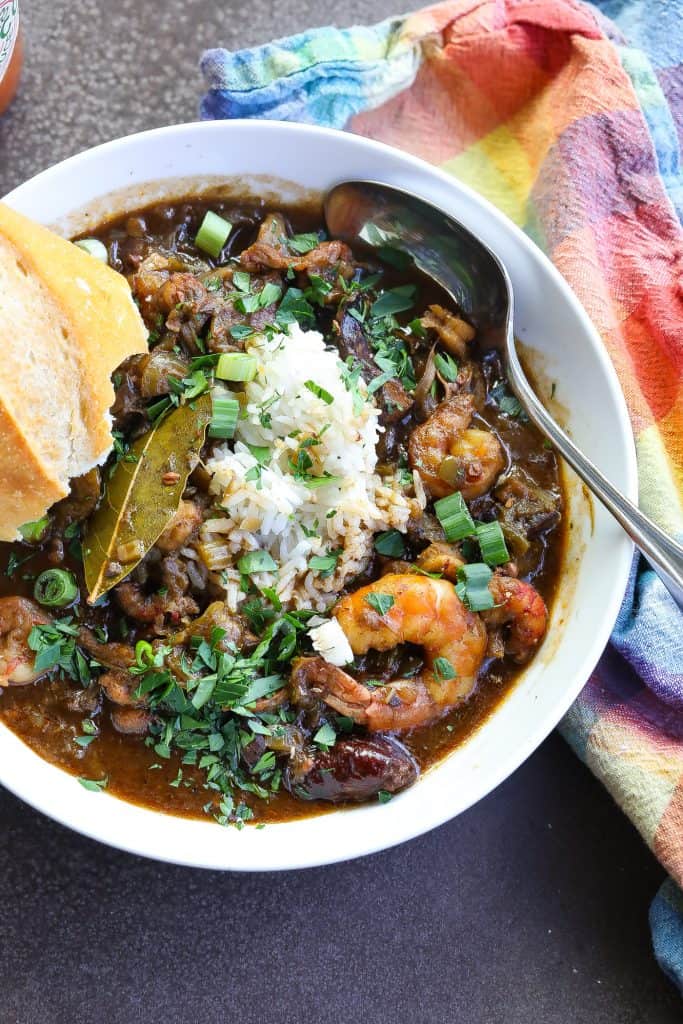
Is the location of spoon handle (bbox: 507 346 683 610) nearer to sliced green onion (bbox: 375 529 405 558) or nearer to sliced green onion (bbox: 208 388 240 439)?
sliced green onion (bbox: 375 529 405 558)

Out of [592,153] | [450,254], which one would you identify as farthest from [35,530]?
[592,153]

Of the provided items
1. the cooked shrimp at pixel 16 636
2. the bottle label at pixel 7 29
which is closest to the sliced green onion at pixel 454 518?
the cooked shrimp at pixel 16 636

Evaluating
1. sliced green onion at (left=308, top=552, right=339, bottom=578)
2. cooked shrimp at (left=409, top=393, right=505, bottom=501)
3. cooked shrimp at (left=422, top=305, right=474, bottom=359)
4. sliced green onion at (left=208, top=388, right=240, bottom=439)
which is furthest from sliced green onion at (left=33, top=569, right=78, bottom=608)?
cooked shrimp at (left=422, top=305, right=474, bottom=359)

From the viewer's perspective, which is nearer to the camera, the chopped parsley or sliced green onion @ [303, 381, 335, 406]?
the chopped parsley

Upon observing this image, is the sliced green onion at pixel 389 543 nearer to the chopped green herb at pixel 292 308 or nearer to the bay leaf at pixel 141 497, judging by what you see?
the bay leaf at pixel 141 497

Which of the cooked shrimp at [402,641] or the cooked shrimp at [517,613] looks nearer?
the cooked shrimp at [402,641]
